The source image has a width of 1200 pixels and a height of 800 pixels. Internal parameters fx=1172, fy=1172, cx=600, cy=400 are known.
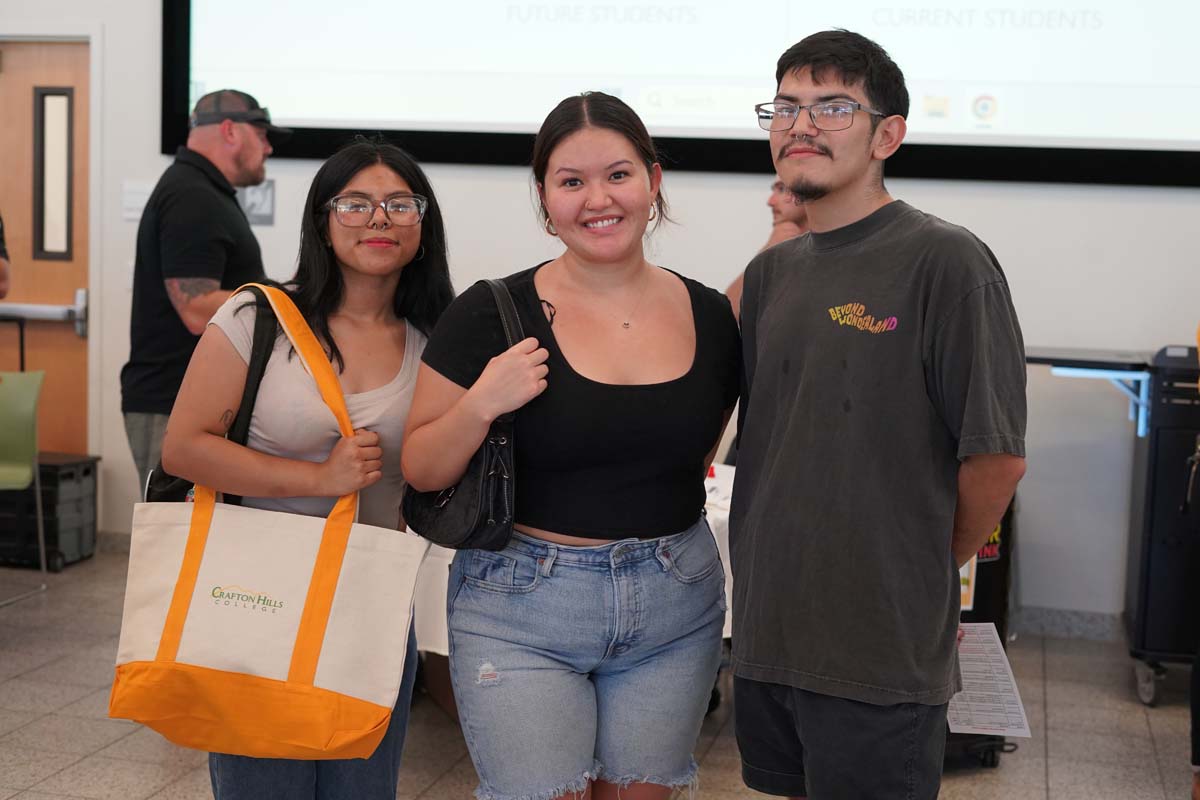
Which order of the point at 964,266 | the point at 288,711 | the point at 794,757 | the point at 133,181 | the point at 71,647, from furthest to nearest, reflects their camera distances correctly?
the point at 133,181, the point at 71,647, the point at 288,711, the point at 794,757, the point at 964,266

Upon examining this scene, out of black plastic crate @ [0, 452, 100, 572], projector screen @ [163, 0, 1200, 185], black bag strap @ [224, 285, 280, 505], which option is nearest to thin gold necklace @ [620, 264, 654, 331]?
black bag strap @ [224, 285, 280, 505]

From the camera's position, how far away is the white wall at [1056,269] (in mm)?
4473

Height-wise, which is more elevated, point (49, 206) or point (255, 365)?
point (49, 206)

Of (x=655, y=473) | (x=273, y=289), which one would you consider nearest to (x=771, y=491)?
(x=655, y=473)

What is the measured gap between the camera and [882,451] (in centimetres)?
151

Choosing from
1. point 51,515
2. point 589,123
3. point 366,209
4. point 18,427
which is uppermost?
point 589,123

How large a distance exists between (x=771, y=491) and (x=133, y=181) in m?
4.51

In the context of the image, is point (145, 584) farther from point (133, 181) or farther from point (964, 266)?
point (133, 181)

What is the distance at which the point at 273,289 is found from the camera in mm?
1896

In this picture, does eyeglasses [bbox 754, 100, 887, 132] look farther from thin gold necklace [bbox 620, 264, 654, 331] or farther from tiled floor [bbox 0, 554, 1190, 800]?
tiled floor [bbox 0, 554, 1190, 800]

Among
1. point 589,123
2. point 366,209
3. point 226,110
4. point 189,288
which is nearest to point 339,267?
point 366,209

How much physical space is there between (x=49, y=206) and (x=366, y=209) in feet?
14.0

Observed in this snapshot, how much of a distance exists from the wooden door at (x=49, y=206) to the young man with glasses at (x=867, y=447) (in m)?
4.71

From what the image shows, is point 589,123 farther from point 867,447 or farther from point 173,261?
point 173,261
